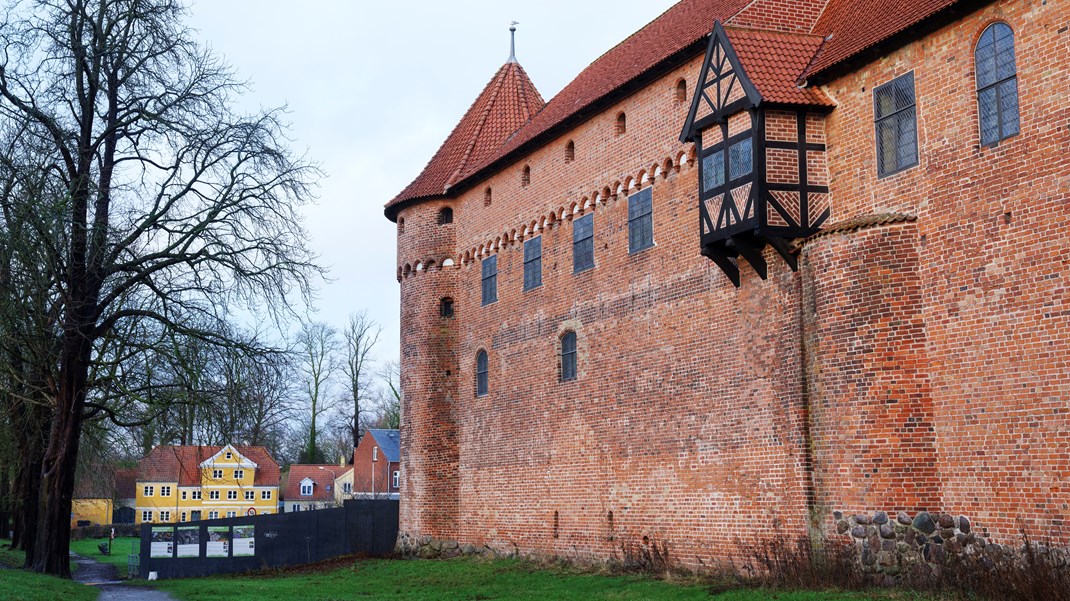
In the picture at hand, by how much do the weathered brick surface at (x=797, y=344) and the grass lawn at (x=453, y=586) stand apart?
111cm

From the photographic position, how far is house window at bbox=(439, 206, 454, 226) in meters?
30.2

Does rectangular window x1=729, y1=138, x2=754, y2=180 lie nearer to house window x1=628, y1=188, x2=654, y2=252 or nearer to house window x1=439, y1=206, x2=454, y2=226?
house window x1=628, y1=188, x2=654, y2=252

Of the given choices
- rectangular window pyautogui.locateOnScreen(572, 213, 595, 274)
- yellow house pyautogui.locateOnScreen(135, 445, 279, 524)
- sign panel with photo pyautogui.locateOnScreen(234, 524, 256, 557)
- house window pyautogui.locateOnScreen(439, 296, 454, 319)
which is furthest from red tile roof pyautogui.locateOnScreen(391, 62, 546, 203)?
yellow house pyautogui.locateOnScreen(135, 445, 279, 524)

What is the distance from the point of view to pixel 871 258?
51.8 feet

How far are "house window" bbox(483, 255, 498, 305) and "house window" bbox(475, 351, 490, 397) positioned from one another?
135 centimetres

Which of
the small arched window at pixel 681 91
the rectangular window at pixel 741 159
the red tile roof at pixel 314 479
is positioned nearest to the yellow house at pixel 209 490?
the red tile roof at pixel 314 479

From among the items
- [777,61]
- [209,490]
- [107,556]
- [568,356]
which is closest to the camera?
[777,61]

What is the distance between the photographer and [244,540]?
29281 mm

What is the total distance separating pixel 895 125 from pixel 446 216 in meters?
15.8

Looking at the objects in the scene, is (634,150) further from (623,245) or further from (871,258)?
(871,258)

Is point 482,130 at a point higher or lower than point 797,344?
higher

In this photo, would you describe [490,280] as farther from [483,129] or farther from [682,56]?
[682,56]

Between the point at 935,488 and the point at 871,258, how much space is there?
10.6 feet

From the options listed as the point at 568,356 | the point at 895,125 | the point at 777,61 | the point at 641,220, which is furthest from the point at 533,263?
the point at 895,125
